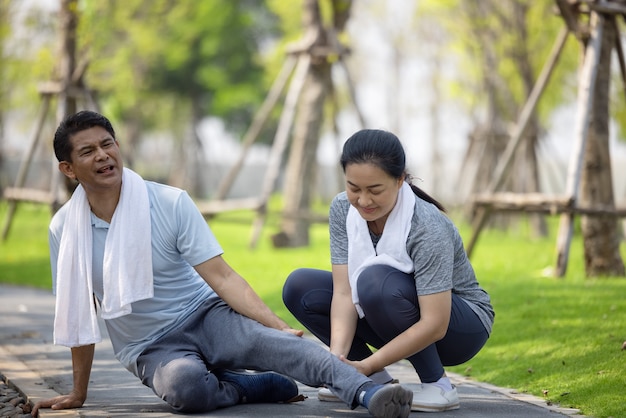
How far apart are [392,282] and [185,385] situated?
0.95 metres

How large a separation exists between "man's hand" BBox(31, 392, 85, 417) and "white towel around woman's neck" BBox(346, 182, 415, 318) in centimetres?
128

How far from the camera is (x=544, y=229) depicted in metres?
17.1

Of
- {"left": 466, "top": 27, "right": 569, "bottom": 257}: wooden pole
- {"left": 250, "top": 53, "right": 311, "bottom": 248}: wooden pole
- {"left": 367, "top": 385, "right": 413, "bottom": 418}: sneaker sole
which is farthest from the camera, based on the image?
{"left": 250, "top": 53, "right": 311, "bottom": 248}: wooden pole

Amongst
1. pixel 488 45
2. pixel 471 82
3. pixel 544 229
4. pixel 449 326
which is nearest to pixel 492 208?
pixel 449 326

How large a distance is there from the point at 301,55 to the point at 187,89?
834 inches

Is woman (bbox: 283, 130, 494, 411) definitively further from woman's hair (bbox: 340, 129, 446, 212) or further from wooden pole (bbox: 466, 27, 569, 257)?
wooden pole (bbox: 466, 27, 569, 257)

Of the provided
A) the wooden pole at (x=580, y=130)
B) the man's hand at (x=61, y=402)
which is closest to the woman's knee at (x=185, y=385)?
the man's hand at (x=61, y=402)

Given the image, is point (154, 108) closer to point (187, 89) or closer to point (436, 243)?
point (187, 89)

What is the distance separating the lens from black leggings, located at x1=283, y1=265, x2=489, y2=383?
396 centimetres

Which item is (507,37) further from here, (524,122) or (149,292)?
(149,292)

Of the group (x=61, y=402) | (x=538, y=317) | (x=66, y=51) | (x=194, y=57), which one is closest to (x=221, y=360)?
(x=61, y=402)

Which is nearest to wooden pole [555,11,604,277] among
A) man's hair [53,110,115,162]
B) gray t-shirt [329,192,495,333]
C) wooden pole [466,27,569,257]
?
wooden pole [466,27,569,257]

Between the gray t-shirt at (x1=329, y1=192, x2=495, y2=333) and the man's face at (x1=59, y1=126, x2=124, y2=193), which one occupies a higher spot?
the man's face at (x1=59, y1=126, x2=124, y2=193)

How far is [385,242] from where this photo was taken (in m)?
4.02
